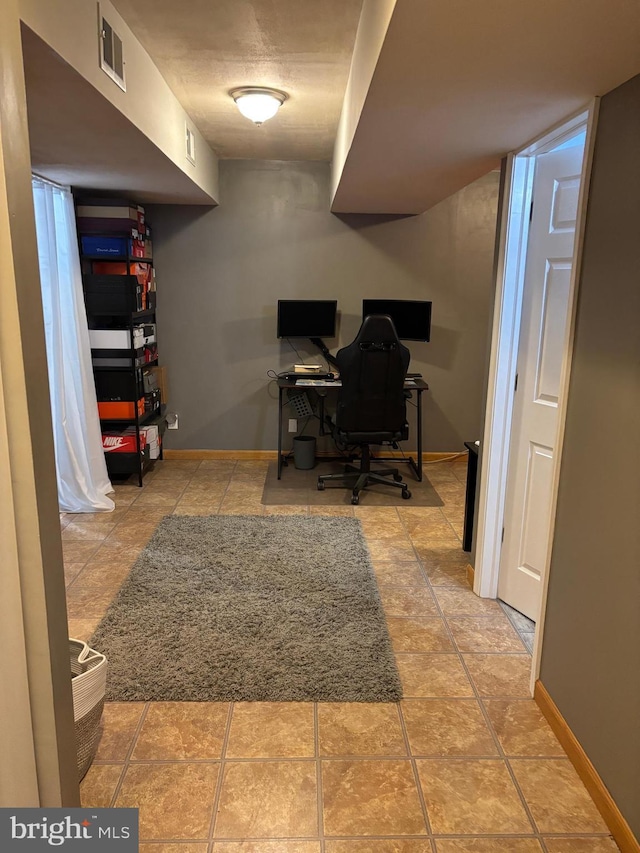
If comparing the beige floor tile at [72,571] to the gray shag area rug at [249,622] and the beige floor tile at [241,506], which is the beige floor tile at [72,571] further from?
the beige floor tile at [241,506]

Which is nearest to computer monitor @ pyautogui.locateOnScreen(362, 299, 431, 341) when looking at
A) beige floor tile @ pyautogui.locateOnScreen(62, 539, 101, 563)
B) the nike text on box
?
beige floor tile @ pyautogui.locateOnScreen(62, 539, 101, 563)

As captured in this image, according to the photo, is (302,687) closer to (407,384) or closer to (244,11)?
(244,11)

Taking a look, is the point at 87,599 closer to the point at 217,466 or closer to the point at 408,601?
the point at 408,601

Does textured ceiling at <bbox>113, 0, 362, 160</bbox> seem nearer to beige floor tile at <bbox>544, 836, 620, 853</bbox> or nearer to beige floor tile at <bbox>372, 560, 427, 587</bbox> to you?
beige floor tile at <bbox>372, 560, 427, 587</bbox>

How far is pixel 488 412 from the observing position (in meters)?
2.83

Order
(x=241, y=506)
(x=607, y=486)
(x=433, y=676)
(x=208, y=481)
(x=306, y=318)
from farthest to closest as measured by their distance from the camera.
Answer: (x=306, y=318) < (x=208, y=481) < (x=241, y=506) < (x=433, y=676) < (x=607, y=486)

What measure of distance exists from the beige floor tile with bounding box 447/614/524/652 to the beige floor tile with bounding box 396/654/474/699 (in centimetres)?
14

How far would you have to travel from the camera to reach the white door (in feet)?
7.88

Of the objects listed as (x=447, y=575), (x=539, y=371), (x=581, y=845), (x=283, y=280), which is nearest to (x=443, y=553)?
(x=447, y=575)

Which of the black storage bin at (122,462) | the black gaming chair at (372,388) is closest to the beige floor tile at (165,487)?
the black storage bin at (122,462)

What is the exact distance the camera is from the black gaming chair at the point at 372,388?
13.0 feet

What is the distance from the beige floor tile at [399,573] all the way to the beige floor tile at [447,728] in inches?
36.3

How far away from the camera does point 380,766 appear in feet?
6.33

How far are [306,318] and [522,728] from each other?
3477 mm
